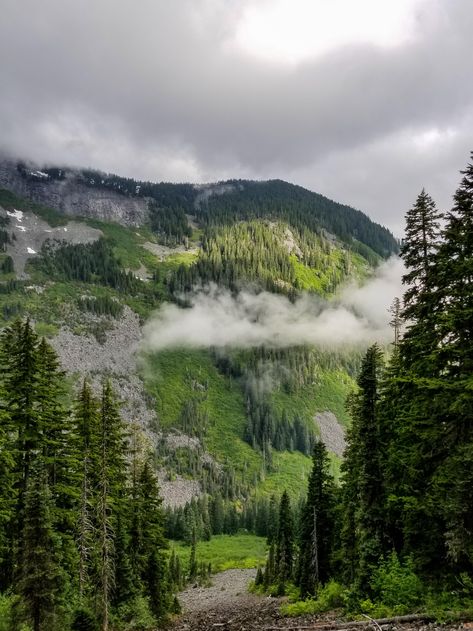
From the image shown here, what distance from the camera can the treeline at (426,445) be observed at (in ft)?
59.9

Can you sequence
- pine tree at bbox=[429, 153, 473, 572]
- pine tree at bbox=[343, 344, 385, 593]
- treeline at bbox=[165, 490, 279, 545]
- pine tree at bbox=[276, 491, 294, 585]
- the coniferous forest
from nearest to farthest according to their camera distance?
pine tree at bbox=[429, 153, 473, 572] < the coniferous forest < pine tree at bbox=[343, 344, 385, 593] < pine tree at bbox=[276, 491, 294, 585] < treeline at bbox=[165, 490, 279, 545]

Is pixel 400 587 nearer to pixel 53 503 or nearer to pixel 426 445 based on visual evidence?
pixel 426 445

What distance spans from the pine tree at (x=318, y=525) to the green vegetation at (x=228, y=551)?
79.4 m

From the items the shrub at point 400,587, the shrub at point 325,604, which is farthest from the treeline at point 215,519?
the shrub at point 400,587

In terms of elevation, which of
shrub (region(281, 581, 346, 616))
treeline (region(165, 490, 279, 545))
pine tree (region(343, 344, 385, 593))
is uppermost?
pine tree (region(343, 344, 385, 593))

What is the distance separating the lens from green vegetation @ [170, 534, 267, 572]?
12603cm

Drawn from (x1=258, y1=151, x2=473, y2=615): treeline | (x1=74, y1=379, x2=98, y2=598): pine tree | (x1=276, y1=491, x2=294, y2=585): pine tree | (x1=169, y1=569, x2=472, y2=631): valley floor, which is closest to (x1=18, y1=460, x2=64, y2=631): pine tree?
(x1=74, y1=379, x2=98, y2=598): pine tree

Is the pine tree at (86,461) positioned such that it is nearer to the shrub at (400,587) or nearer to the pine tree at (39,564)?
the pine tree at (39,564)

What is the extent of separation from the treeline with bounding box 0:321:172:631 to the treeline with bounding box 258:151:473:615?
1519 cm

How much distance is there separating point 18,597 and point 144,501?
24471 mm

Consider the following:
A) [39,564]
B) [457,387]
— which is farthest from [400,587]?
[39,564]

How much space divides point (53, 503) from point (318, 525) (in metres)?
31.9

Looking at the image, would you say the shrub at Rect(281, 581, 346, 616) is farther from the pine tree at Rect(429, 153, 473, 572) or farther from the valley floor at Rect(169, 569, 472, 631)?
the pine tree at Rect(429, 153, 473, 572)

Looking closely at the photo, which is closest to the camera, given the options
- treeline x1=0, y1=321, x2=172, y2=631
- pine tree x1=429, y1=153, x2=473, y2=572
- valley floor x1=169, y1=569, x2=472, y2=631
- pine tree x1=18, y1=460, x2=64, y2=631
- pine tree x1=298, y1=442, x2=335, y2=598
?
pine tree x1=429, y1=153, x2=473, y2=572
